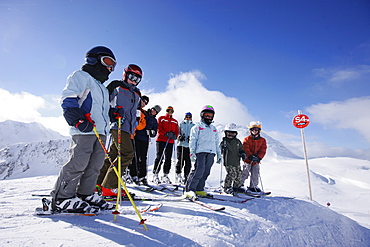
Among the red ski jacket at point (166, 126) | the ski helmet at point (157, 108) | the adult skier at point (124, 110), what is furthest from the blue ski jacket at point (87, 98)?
the red ski jacket at point (166, 126)

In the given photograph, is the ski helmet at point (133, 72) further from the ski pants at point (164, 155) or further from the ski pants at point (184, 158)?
the ski pants at point (184, 158)

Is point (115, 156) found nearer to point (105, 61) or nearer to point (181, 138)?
point (105, 61)

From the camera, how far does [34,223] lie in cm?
198

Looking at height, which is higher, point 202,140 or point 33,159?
point 33,159

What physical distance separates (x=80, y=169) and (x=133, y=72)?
2.11 metres

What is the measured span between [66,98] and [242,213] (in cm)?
307

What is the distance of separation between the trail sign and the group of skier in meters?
2.72

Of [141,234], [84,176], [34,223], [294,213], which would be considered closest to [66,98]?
[84,176]

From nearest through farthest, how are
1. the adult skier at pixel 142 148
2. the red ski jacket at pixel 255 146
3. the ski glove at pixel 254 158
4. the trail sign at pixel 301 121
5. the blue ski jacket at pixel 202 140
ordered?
the blue ski jacket at pixel 202 140
the adult skier at pixel 142 148
the ski glove at pixel 254 158
the red ski jacket at pixel 255 146
the trail sign at pixel 301 121

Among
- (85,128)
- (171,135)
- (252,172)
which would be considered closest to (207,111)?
(171,135)

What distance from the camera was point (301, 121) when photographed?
316 inches

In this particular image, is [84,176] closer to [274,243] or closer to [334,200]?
[274,243]

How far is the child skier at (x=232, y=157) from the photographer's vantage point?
5590mm

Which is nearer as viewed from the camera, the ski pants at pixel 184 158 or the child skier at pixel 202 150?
the child skier at pixel 202 150
